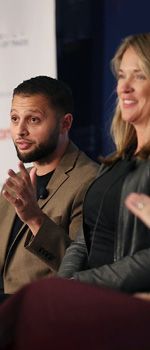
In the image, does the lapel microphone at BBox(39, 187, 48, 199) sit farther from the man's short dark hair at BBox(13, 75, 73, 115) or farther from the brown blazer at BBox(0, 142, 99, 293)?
the man's short dark hair at BBox(13, 75, 73, 115)

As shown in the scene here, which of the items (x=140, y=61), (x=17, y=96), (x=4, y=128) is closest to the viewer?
(x=140, y=61)

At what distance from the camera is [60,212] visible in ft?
10.3

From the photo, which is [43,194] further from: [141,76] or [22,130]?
[141,76]

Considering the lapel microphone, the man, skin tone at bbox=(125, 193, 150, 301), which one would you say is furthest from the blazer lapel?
skin tone at bbox=(125, 193, 150, 301)

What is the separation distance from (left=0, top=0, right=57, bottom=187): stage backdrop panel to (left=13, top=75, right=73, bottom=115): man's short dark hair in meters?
0.91

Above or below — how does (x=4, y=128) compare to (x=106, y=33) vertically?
below

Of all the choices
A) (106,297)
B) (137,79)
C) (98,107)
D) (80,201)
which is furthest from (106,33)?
(106,297)

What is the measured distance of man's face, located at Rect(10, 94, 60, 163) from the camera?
327 cm

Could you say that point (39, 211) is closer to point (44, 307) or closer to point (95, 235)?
point (95, 235)

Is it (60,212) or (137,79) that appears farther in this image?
(60,212)

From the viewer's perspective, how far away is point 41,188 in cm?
325

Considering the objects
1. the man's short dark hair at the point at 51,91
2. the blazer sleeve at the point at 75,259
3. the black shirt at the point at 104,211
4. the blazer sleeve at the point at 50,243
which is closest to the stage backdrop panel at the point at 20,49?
the man's short dark hair at the point at 51,91

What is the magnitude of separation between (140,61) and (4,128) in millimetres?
1871

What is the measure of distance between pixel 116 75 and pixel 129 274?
75 cm
